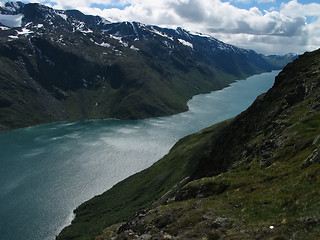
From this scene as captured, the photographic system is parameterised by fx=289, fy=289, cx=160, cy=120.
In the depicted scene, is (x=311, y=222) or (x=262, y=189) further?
(x=262, y=189)

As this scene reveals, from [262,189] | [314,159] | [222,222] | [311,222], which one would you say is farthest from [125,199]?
[311,222]

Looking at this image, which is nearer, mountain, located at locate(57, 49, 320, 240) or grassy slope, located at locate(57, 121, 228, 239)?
mountain, located at locate(57, 49, 320, 240)

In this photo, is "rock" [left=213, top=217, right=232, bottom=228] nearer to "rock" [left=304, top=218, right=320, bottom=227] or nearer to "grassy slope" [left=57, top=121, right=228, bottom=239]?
"rock" [left=304, top=218, right=320, bottom=227]

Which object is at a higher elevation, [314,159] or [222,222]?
[314,159]

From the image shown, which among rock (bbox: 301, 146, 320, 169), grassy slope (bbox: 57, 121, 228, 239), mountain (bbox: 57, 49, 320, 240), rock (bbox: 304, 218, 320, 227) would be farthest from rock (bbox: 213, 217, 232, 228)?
grassy slope (bbox: 57, 121, 228, 239)

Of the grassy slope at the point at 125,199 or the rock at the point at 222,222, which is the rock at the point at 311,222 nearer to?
the rock at the point at 222,222

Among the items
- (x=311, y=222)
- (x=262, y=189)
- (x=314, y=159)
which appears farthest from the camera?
(x=262, y=189)

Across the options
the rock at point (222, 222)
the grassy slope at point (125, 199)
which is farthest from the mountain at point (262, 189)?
the grassy slope at point (125, 199)

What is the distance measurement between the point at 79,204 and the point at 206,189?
14415 centimetres

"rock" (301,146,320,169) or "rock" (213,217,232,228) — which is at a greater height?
"rock" (301,146,320,169)

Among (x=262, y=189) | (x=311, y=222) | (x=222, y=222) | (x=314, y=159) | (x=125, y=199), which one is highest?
(x=314, y=159)

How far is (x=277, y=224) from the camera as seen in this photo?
24094 mm

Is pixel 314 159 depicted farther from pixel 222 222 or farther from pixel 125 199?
pixel 125 199

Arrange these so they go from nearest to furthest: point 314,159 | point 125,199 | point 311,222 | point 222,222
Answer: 1. point 311,222
2. point 222,222
3. point 314,159
4. point 125,199
